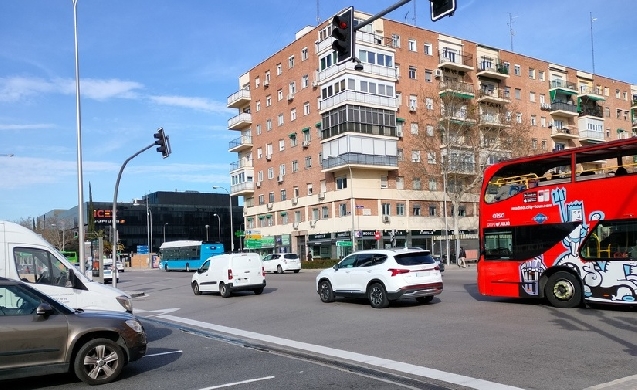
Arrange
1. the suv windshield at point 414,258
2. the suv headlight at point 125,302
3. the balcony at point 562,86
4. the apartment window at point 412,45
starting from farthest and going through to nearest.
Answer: the balcony at point 562,86 < the apartment window at point 412,45 < the suv windshield at point 414,258 < the suv headlight at point 125,302

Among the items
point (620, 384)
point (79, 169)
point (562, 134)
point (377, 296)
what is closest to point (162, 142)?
point (79, 169)

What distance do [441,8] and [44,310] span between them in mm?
7667

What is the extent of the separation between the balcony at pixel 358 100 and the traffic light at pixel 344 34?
1639 inches

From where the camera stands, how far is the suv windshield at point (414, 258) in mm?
17062

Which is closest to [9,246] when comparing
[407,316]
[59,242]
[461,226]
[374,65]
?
[407,316]

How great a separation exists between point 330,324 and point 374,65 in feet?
145

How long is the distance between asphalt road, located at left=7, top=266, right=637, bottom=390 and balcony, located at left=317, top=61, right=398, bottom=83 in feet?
129

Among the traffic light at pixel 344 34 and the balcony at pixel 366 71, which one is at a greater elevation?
the balcony at pixel 366 71

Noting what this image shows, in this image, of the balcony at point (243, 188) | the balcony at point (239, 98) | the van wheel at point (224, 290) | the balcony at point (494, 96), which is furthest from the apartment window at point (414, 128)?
the van wheel at point (224, 290)

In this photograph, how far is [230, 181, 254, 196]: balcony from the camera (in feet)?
232

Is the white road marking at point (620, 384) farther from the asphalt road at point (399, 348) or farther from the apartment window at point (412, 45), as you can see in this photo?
the apartment window at point (412, 45)

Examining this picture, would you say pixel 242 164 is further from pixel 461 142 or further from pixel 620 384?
pixel 620 384

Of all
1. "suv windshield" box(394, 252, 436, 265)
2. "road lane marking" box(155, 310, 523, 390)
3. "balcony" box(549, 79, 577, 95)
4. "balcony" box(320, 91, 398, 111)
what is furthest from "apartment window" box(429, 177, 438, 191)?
"road lane marking" box(155, 310, 523, 390)

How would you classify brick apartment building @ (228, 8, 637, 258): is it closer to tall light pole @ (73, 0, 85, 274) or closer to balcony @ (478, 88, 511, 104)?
balcony @ (478, 88, 511, 104)
